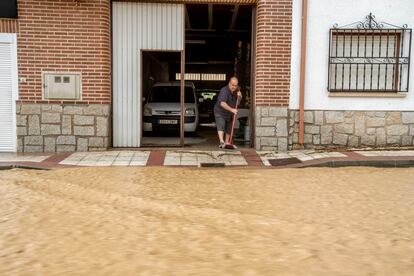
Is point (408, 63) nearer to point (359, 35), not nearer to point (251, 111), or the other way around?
point (359, 35)

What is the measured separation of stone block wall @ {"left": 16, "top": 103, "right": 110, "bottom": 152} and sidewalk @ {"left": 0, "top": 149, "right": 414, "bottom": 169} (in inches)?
13.6

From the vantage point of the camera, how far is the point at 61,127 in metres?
10.2

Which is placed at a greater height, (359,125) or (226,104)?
(226,104)

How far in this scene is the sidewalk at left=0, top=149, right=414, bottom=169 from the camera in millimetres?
8719

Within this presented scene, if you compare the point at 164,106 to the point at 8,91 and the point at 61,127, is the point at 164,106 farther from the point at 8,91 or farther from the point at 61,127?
the point at 8,91

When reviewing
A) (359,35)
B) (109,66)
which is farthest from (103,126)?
(359,35)

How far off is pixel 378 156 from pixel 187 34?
1076 cm

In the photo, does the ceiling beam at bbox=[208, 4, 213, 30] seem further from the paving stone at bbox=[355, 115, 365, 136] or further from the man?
the paving stone at bbox=[355, 115, 365, 136]

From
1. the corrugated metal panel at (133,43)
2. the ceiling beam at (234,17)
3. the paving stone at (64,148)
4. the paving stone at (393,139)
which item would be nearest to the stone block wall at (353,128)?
the paving stone at (393,139)

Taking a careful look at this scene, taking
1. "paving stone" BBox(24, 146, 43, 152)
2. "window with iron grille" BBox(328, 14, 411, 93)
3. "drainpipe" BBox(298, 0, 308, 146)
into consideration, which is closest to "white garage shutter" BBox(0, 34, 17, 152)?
"paving stone" BBox(24, 146, 43, 152)

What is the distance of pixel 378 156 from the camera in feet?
30.1

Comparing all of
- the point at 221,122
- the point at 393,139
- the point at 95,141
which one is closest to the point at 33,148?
Result: the point at 95,141

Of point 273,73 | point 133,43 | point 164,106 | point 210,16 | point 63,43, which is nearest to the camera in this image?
point 63,43

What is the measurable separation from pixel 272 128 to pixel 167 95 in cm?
479
